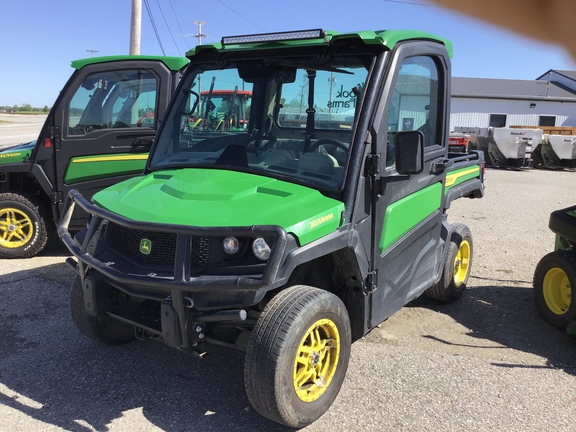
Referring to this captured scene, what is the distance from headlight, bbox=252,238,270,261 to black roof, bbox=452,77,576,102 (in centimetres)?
3580

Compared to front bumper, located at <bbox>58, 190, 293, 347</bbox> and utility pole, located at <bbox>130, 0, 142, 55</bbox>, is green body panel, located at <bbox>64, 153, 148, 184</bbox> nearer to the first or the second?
front bumper, located at <bbox>58, 190, 293, 347</bbox>

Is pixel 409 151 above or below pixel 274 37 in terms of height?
below

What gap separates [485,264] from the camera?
6.71 meters

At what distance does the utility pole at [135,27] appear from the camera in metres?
12.7

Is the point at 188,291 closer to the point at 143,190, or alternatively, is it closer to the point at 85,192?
the point at 143,190

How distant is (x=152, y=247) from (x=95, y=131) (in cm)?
355

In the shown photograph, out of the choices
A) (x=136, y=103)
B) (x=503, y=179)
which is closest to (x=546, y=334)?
(x=136, y=103)

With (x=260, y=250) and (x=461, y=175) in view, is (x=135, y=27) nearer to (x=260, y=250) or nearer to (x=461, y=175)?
(x=461, y=175)

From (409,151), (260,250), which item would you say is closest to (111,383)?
(260,250)

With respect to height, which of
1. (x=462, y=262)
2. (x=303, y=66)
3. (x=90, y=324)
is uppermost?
(x=303, y=66)

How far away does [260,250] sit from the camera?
2.86 m

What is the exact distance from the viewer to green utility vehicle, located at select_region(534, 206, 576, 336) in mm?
4559

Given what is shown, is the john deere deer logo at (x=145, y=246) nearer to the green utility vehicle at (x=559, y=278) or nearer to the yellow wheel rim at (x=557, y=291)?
the green utility vehicle at (x=559, y=278)

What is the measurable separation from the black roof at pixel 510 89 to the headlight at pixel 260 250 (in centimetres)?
3580
